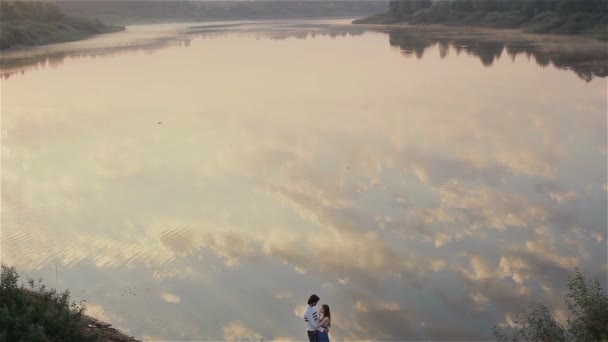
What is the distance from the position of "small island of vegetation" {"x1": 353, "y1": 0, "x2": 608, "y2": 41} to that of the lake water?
35.1 metres

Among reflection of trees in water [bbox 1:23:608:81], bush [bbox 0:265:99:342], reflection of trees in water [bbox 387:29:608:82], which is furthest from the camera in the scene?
reflection of trees in water [bbox 1:23:608:81]

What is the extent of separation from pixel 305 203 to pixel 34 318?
9192 millimetres

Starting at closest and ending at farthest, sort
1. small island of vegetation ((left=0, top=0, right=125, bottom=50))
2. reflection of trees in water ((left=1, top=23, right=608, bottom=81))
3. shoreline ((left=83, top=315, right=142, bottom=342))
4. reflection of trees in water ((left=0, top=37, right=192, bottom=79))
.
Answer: shoreline ((left=83, top=315, right=142, bottom=342)), reflection of trees in water ((left=1, top=23, right=608, bottom=81)), reflection of trees in water ((left=0, top=37, right=192, bottom=79)), small island of vegetation ((left=0, top=0, right=125, bottom=50))

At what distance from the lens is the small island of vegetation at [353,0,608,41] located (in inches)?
2675

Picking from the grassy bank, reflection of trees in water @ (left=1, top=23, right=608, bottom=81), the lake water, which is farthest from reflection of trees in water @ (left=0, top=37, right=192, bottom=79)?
the grassy bank

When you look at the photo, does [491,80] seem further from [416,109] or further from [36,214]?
[36,214]

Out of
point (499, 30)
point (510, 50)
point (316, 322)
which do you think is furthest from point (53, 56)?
point (499, 30)

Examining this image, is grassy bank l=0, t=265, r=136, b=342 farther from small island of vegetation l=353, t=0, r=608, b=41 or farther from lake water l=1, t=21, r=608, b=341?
small island of vegetation l=353, t=0, r=608, b=41

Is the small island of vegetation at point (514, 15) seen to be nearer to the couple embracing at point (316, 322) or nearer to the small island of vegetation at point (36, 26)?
the small island of vegetation at point (36, 26)

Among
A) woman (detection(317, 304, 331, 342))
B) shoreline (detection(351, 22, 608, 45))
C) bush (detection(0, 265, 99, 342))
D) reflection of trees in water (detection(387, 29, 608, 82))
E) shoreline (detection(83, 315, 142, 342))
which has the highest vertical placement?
shoreline (detection(351, 22, 608, 45))

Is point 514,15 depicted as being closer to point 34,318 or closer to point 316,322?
point 316,322

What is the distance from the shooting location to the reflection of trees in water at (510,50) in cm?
4491

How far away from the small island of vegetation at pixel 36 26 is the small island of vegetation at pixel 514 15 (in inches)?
1878

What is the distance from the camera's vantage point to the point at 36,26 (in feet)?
231
